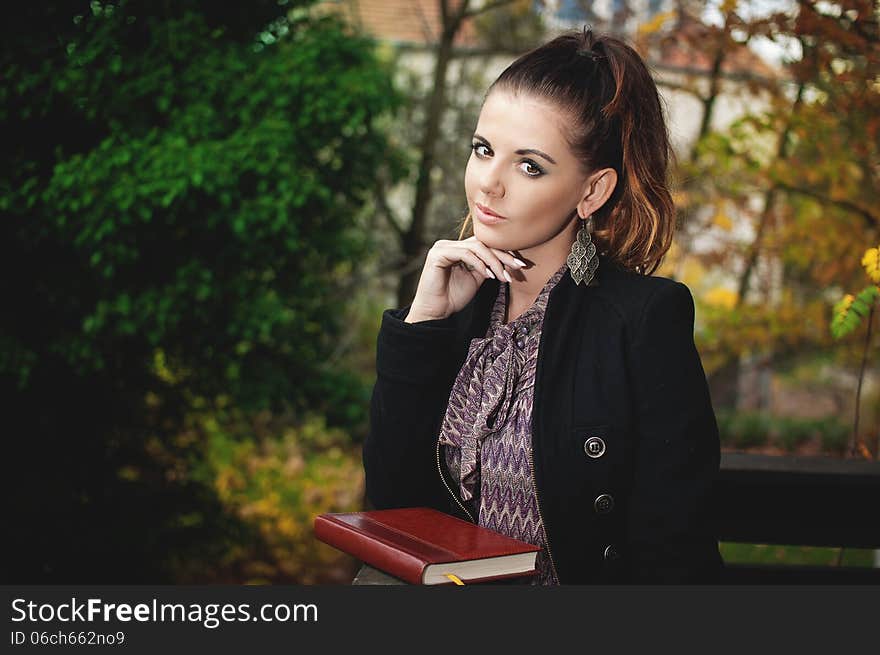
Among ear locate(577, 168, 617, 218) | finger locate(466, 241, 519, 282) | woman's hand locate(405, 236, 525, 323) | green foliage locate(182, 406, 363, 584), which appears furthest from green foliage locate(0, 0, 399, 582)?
ear locate(577, 168, 617, 218)

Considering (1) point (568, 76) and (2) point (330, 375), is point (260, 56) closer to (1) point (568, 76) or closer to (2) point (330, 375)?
(2) point (330, 375)

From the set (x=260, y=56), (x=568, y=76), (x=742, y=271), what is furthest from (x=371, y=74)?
(x=742, y=271)

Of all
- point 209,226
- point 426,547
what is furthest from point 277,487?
point 426,547

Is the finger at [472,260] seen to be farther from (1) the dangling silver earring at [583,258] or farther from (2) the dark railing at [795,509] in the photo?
(2) the dark railing at [795,509]

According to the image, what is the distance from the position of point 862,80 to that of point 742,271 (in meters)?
4.50

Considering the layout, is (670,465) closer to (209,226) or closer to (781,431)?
(209,226)

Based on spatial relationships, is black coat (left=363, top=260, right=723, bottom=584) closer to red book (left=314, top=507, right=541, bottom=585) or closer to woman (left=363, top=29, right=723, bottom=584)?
woman (left=363, top=29, right=723, bottom=584)

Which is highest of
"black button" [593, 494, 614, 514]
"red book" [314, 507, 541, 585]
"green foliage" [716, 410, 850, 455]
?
"black button" [593, 494, 614, 514]

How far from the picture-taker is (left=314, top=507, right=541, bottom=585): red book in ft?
5.59

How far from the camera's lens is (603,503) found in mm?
2076

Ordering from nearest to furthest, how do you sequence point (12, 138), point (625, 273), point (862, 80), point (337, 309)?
point (625, 273) → point (862, 80) → point (12, 138) → point (337, 309)

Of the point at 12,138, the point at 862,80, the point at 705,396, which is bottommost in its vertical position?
the point at 705,396

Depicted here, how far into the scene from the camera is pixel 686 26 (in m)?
5.50

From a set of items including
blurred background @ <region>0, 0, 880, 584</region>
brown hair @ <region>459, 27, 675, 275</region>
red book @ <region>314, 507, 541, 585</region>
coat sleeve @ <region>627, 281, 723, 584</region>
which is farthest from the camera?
blurred background @ <region>0, 0, 880, 584</region>
